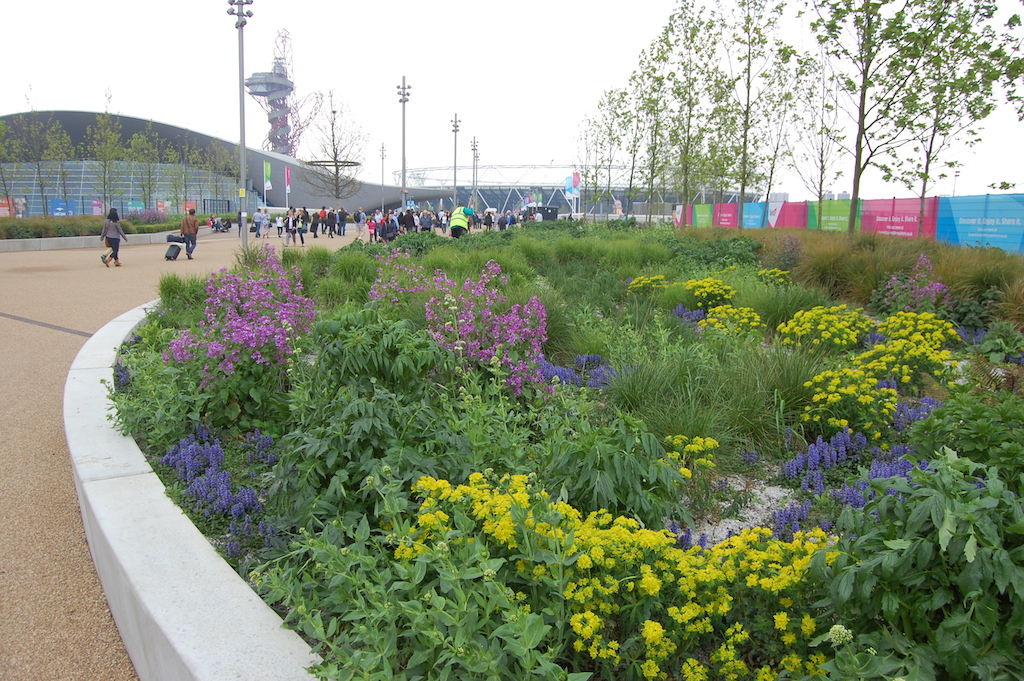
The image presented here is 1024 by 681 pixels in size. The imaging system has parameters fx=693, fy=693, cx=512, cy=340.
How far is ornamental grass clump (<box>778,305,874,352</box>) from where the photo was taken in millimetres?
5328

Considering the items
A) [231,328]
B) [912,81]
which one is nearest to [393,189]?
[912,81]

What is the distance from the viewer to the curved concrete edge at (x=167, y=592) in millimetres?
2021

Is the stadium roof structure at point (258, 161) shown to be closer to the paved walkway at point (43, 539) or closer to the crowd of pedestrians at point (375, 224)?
the crowd of pedestrians at point (375, 224)

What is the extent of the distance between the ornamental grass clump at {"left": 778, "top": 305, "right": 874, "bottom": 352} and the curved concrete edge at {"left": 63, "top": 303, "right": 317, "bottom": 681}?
14.7 ft

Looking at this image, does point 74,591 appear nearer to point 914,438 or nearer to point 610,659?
point 610,659

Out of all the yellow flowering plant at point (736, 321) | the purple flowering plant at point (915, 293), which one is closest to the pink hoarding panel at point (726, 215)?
the purple flowering plant at point (915, 293)

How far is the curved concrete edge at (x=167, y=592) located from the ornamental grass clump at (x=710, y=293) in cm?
551

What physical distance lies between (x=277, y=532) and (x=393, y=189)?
102950 mm

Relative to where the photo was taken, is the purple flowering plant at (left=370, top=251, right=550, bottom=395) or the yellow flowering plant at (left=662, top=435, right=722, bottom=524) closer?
the yellow flowering plant at (left=662, top=435, right=722, bottom=524)

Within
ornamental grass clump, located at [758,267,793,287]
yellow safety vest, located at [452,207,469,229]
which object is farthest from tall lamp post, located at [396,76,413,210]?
ornamental grass clump, located at [758,267,793,287]

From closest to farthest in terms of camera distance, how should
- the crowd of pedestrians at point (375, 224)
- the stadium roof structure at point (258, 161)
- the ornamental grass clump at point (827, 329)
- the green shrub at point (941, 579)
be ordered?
the green shrub at point (941, 579) < the ornamental grass clump at point (827, 329) < the crowd of pedestrians at point (375, 224) < the stadium roof structure at point (258, 161)

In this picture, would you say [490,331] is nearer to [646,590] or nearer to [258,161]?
[646,590]

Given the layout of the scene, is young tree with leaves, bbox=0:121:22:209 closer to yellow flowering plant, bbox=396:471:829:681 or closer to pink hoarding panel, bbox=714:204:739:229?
pink hoarding panel, bbox=714:204:739:229

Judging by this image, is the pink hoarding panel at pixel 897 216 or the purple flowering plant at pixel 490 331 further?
the pink hoarding panel at pixel 897 216
